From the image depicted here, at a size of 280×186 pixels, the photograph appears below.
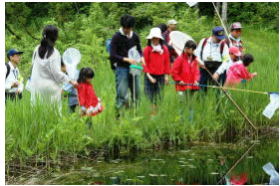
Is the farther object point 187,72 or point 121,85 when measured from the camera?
point 187,72

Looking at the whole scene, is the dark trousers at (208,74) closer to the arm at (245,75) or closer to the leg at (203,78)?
the leg at (203,78)

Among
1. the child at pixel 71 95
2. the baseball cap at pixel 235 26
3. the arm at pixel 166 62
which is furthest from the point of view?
the baseball cap at pixel 235 26

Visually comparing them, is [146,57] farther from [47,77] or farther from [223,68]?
[47,77]

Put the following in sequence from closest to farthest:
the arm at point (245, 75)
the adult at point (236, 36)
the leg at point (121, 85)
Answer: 1. the leg at point (121, 85)
2. the arm at point (245, 75)
3. the adult at point (236, 36)

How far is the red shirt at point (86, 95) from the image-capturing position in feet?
22.4

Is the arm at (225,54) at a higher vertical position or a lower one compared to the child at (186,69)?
higher

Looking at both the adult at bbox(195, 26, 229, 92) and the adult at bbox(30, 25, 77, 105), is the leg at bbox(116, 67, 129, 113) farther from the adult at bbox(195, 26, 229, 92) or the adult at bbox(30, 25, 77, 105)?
the adult at bbox(195, 26, 229, 92)

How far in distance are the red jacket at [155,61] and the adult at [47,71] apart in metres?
0.93

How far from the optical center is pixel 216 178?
609 cm

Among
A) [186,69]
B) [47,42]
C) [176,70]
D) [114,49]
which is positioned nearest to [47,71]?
[47,42]

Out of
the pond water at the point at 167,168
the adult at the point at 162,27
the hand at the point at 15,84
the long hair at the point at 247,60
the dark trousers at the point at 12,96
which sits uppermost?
the adult at the point at 162,27

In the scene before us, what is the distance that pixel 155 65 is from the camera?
7.25 metres

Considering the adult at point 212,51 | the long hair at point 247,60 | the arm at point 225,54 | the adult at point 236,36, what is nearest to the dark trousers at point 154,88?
the adult at point 212,51

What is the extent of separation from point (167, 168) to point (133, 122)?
906 mm
